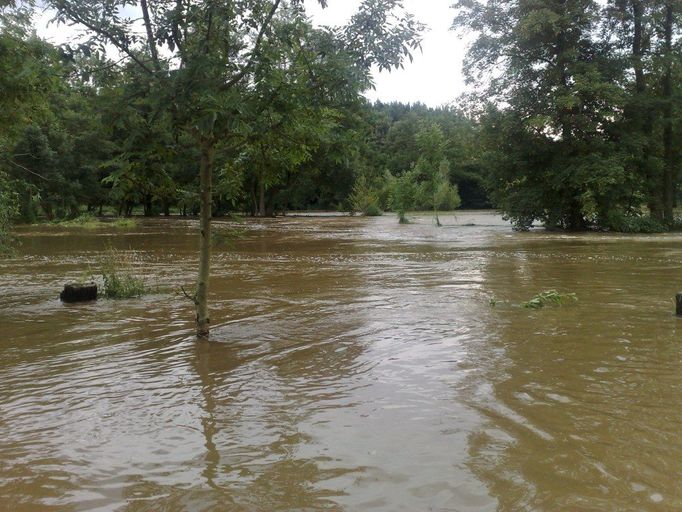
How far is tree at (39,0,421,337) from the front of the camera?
19.3 ft

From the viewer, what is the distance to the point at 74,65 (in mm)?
6668

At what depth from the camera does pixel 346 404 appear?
4.88m

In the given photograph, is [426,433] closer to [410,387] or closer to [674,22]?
[410,387]

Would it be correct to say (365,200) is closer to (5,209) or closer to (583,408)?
(5,209)

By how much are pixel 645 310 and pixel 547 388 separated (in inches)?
175

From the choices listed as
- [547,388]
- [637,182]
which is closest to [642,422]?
[547,388]

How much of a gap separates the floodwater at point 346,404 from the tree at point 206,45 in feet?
6.00

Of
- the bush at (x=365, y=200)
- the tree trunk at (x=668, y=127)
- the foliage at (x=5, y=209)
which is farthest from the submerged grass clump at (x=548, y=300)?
the bush at (x=365, y=200)

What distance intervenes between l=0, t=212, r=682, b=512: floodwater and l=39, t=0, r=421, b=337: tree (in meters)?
1.83

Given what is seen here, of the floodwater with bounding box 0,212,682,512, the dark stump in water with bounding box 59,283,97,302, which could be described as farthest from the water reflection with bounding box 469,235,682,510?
the dark stump in water with bounding box 59,283,97,302

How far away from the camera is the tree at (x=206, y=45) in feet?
19.3

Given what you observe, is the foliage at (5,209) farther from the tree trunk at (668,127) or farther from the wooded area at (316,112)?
the tree trunk at (668,127)

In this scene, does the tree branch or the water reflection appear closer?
the water reflection

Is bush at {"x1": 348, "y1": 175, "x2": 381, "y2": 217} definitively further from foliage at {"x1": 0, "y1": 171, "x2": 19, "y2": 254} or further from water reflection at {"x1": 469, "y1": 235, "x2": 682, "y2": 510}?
water reflection at {"x1": 469, "y1": 235, "x2": 682, "y2": 510}
